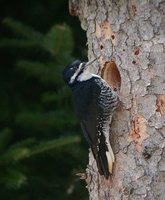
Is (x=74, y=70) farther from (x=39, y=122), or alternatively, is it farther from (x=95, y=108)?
(x=39, y=122)

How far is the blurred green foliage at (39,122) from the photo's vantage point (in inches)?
179

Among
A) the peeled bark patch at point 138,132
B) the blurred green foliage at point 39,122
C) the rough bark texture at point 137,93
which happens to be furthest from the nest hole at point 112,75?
the blurred green foliage at point 39,122

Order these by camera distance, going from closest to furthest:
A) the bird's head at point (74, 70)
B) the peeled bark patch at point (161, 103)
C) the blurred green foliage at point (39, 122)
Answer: the peeled bark patch at point (161, 103) → the bird's head at point (74, 70) → the blurred green foliage at point (39, 122)

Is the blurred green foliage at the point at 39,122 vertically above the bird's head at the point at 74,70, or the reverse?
the bird's head at the point at 74,70

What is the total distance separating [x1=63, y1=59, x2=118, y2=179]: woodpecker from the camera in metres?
3.72

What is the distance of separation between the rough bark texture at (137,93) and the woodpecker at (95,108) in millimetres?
43

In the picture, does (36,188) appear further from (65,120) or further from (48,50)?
(48,50)

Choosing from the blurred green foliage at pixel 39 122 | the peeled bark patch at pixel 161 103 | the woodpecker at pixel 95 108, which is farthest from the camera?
the blurred green foliage at pixel 39 122

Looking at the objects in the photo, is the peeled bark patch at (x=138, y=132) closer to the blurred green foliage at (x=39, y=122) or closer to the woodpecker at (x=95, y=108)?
the woodpecker at (x=95, y=108)

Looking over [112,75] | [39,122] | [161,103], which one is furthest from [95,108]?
[39,122]

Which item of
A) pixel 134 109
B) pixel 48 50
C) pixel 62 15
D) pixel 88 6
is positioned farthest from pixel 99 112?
pixel 62 15

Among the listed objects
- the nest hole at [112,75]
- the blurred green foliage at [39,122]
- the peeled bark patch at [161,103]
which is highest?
the nest hole at [112,75]

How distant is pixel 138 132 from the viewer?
3.65 m

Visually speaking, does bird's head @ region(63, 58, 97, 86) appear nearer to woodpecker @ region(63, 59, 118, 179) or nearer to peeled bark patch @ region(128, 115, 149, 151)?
woodpecker @ region(63, 59, 118, 179)
